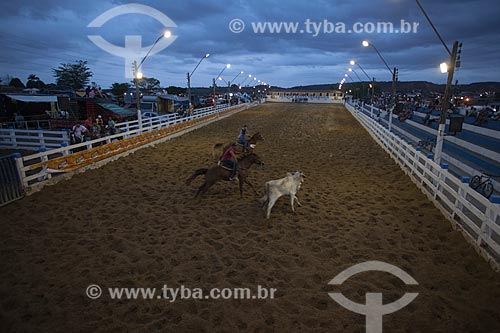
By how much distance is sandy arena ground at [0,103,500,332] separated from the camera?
149 inches

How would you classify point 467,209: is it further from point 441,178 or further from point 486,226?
point 486,226

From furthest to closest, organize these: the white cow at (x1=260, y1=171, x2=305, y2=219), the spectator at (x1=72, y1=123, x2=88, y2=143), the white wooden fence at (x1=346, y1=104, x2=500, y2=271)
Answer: the spectator at (x1=72, y1=123, x2=88, y2=143) < the white cow at (x1=260, y1=171, x2=305, y2=219) < the white wooden fence at (x1=346, y1=104, x2=500, y2=271)

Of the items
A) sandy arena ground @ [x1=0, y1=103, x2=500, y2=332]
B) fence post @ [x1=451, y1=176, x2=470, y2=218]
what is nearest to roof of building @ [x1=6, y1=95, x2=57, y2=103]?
sandy arena ground @ [x1=0, y1=103, x2=500, y2=332]

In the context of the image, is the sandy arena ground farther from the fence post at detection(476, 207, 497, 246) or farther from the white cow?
the white cow

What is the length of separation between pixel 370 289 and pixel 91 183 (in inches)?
344

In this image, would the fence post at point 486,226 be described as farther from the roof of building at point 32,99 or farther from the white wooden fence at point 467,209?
the roof of building at point 32,99

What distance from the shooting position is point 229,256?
5.23 meters

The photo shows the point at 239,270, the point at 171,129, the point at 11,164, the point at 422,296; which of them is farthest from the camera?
the point at 171,129

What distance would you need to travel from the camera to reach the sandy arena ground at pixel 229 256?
3777mm

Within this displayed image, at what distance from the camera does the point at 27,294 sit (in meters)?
4.20

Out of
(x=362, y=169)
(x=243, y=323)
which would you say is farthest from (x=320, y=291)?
(x=362, y=169)

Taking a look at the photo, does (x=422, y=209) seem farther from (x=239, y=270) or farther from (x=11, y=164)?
(x=11, y=164)

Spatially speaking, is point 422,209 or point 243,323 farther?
point 422,209

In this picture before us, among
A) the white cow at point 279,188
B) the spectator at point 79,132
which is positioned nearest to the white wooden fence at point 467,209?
the white cow at point 279,188
